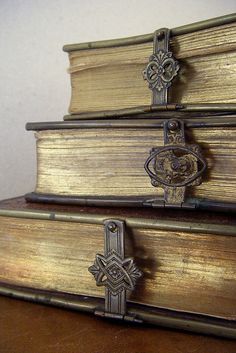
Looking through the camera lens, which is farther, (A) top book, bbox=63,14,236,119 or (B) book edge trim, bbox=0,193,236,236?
(A) top book, bbox=63,14,236,119

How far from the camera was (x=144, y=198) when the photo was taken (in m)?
0.70

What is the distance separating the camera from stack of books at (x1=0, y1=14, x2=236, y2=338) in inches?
25.1

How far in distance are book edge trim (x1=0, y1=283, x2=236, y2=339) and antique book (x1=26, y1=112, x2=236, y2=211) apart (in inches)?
6.6

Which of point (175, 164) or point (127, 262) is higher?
point (175, 164)

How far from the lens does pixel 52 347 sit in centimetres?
61

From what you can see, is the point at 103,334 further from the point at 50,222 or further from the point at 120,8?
the point at 120,8

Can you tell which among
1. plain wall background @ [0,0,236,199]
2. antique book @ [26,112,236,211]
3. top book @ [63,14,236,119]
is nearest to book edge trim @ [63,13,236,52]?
top book @ [63,14,236,119]

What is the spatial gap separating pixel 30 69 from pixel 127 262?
0.75 m

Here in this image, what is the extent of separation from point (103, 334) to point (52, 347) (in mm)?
82

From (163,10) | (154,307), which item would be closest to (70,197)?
(154,307)

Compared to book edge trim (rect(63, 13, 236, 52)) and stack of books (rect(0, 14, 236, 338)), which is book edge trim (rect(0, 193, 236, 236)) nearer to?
stack of books (rect(0, 14, 236, 338))

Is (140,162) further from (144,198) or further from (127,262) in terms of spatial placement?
(127,262)

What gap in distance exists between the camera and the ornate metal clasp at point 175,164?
2.15 ft

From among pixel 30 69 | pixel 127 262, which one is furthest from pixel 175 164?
pixel 30 69
